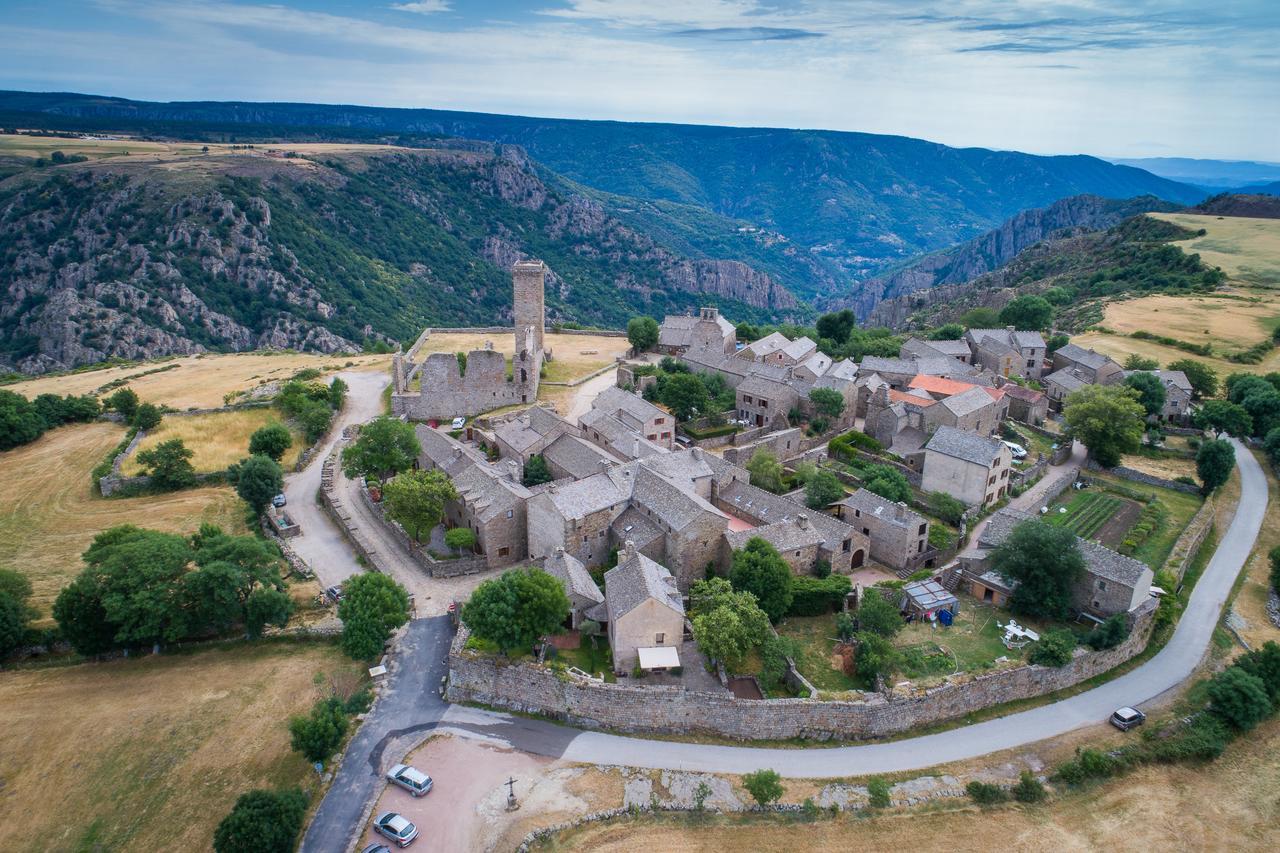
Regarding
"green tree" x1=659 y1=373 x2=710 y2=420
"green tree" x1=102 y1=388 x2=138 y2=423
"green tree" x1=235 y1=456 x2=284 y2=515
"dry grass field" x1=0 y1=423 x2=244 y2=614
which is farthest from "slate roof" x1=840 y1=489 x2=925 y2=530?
"green tree" x1=102 y1=388 x2=138 y2=423

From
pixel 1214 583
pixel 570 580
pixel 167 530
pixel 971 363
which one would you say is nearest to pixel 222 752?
pixel 570 580

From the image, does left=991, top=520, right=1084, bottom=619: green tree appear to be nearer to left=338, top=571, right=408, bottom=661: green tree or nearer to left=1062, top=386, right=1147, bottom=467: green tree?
left=1062, top=386, right=1147, bottom=467: green tree

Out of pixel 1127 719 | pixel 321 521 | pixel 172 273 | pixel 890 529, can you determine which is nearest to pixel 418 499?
pixel 321 521

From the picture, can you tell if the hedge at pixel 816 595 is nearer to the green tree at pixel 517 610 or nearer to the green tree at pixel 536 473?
the green tree at pixel 517 610

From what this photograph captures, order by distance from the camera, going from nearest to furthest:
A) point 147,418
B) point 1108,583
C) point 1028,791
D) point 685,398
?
point 1028,791 → point 1108,583 → point 685,398 → point 147,418

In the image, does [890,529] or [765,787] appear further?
[890,529]

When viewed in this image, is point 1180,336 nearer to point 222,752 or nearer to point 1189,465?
point 1189,465

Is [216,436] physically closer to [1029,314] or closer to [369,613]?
[369,613]
